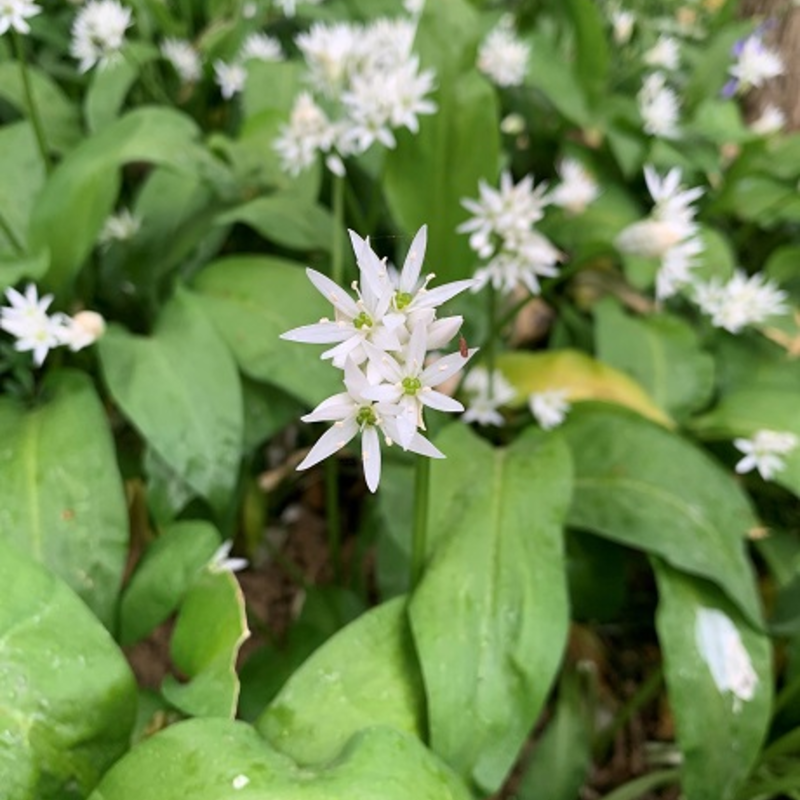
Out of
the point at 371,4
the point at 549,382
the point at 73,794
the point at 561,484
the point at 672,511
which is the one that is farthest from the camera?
the point at 371,4

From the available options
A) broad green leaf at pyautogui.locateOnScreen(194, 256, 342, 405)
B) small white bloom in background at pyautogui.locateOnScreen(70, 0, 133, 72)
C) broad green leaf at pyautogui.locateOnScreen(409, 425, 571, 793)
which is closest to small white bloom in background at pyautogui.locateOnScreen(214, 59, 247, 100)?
→ small white bloom in background at pyautogui.locateOnScreen(70, 0, 133, 72)

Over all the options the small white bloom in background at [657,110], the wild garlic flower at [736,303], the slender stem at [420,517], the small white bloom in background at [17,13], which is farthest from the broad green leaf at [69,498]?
the small white bloom in background at [657,110]

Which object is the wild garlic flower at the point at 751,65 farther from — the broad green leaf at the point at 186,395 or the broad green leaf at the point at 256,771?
the broad green leaf at the point at 256,771

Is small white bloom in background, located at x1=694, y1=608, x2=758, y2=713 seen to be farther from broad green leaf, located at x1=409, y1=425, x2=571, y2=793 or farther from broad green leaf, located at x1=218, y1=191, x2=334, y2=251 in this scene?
broad green leaf, located at x1=218, y1=191, x2=334, y2=251

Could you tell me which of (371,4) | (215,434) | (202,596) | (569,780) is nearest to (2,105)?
(371,4)

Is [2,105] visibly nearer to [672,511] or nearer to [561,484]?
[561,484]
